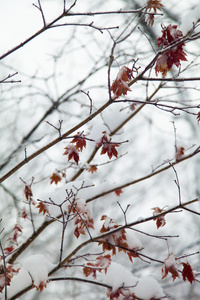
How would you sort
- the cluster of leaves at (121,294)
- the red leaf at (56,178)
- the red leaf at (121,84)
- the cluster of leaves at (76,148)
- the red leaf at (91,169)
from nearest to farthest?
the red leaf at (121,84), the cluster of leaves at (121,294), the cluster of leaves at (76,148), the red leaf at (91,169), the red leaf at (56,178)

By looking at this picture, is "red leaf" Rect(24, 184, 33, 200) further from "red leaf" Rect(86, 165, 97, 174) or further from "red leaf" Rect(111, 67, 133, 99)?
"red leaf" Rect(111, 67, 133, 99)

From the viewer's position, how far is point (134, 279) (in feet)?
6.13

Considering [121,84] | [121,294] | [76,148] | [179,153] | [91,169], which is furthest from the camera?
[91,169]

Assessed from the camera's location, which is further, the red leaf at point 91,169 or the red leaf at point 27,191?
the red leaf at point 91,169

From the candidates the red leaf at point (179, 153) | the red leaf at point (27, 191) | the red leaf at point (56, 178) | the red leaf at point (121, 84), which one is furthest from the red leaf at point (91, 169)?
the red leaf at point (121, 84)

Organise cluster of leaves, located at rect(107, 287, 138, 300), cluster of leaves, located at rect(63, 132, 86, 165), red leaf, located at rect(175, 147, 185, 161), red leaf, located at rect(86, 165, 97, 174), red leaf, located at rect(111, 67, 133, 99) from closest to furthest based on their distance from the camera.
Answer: red leaf, located at rect(111, 67, 133, 99) < cluster of leaves, located at rect(107, 287, 138, 300) < cluster of leaves, located at rect(63, 132, 86, 165) < red leaf, located at rect(175, 147, 185, 161) < red leaf, located at rect(86, 165, 97, 174)

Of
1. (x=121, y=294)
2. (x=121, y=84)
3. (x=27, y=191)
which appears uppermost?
(x=121, y=84)

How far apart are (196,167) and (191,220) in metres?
→ 2.89

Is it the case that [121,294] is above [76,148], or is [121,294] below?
below

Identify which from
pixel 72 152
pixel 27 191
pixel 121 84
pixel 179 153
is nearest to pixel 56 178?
pixel 27 191

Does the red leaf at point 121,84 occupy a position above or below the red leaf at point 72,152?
above

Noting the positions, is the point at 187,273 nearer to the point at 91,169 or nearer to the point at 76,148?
the point at 76,148

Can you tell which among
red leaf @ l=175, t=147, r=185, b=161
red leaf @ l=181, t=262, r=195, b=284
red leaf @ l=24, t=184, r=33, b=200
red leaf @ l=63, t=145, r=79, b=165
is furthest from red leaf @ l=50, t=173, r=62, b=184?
red leaf @ l=181, t=262, r=195, b=284

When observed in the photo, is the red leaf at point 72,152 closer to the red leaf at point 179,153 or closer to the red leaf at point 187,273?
the red leaf at point 179,153
